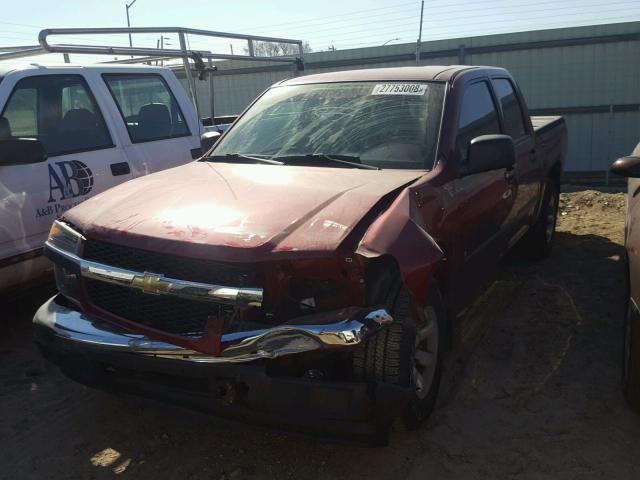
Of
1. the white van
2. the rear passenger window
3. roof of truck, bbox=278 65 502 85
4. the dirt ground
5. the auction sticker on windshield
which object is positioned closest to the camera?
the dirt ground

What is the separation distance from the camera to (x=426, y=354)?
307 cm

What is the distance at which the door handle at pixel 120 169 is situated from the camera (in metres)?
4.86

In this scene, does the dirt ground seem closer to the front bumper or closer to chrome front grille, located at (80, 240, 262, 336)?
the front bumper

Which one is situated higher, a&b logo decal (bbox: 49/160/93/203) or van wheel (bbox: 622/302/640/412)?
a&b logo decal (bbox: 49/160/93/203)

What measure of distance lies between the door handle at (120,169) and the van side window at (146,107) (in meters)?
0.31

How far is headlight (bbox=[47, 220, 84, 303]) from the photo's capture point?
116 inches

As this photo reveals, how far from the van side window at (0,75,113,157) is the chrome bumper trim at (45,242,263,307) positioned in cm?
209

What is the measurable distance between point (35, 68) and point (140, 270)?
277 centimetres

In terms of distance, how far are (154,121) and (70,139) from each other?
3.21ft

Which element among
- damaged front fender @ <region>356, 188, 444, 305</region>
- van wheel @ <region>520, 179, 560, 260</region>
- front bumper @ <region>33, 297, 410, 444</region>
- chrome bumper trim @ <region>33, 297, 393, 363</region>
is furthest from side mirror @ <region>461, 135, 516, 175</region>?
van wheel @ <region>520, 179, 560, 260</region>

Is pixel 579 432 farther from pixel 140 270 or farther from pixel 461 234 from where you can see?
pixel 140 270

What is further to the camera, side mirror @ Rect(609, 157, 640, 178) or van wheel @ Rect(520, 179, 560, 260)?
van wheel @ Rect(520, 179, 560, 260)

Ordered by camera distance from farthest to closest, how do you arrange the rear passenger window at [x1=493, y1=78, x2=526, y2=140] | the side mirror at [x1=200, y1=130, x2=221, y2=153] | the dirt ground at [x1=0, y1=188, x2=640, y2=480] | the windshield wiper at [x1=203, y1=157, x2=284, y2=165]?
the rear passenger window at [x1=493, y1=78, x2=526, y2=140] → the side mirror at [x1=200, y1=130, x2=221, y2=153] → the windshield wiper at [x1=203, y1=157, x2=284, y2=165] → the dirt ground at [x1=0, y1=188, x2=640, y2=480]

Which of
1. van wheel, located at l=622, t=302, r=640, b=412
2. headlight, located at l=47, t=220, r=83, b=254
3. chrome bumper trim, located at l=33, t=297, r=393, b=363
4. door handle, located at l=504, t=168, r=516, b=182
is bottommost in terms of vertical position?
van wheel, located at l=622, t=302, r=640, b=412
